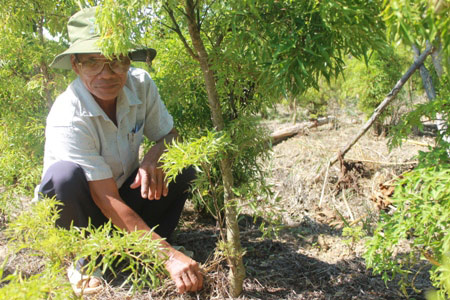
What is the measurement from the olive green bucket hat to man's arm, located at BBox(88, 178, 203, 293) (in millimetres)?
743

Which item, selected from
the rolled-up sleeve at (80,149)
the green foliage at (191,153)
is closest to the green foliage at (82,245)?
the green foliage at (191,153)

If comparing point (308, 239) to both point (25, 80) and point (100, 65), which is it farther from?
point (25, 80)

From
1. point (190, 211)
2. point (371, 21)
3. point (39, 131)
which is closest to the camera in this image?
point (371, 21)

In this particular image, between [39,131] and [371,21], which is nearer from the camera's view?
[371,21]

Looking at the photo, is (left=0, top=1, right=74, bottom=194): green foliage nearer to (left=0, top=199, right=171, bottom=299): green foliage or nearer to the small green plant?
(left=0, top=199, right=171, bottom=299): green foliage

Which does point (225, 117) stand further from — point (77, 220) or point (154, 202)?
point (77, 220)

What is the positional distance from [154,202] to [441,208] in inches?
72.9

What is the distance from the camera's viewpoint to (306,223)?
10.8 feet

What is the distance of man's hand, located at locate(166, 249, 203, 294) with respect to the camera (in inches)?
76.9

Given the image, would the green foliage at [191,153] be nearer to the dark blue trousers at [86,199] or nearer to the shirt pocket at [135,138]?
the dark blue trousers at [86,199]

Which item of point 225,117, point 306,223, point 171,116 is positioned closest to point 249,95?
point 225,117

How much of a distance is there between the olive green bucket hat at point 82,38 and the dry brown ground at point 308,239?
1085 millimetres

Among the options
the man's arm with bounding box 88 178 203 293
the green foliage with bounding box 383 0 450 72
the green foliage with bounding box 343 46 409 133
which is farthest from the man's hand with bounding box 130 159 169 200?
the green foliage with bounding box 343 46 409 133

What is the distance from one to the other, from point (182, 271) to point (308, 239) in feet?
4.42
